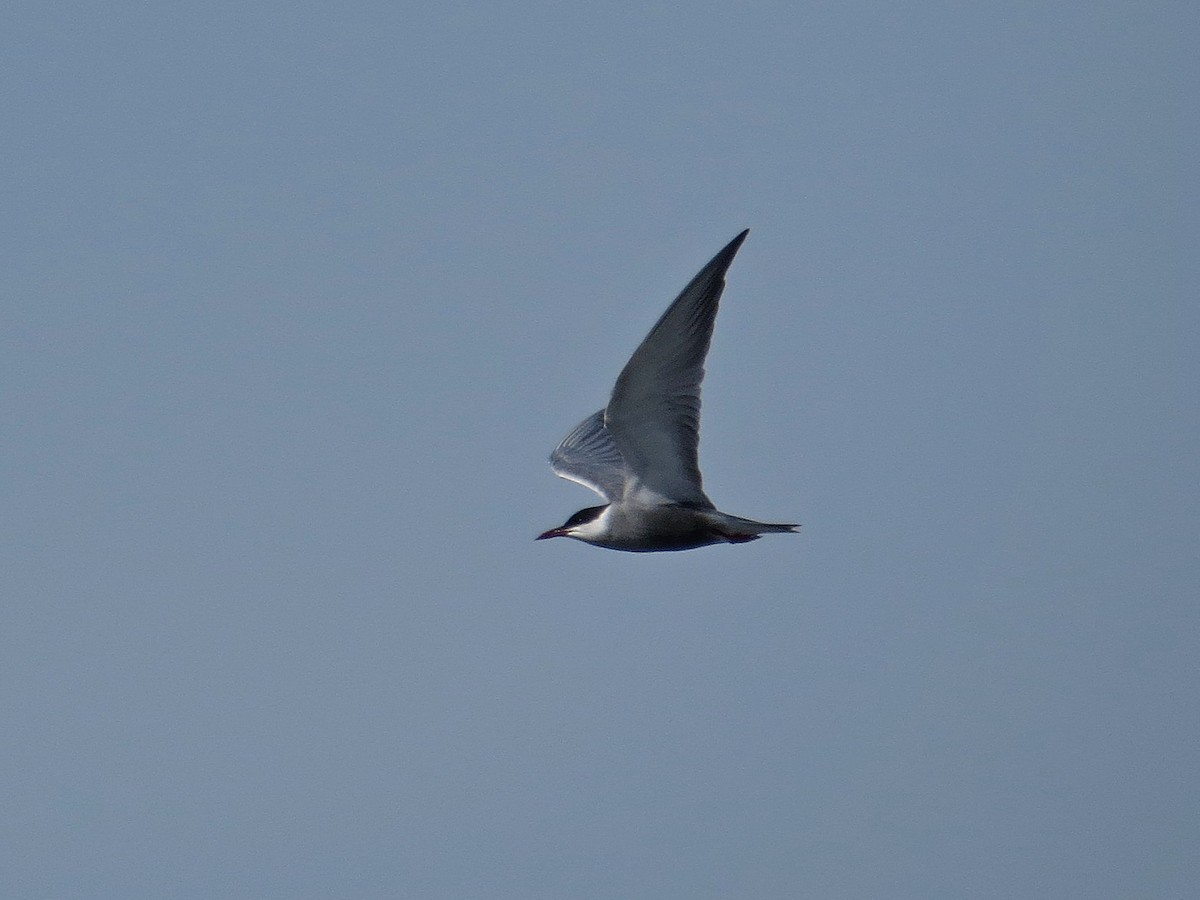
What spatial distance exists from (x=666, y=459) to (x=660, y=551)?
1159mm

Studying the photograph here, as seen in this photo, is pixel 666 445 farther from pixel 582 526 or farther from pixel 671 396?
pixel 582 526

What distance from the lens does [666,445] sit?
1457 cm

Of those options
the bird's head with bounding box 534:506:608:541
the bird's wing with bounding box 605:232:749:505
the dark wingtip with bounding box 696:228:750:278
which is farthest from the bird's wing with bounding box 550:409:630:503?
the dark wingtip with bounding box 696:228:750:278

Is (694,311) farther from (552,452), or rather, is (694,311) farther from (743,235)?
(552,452)

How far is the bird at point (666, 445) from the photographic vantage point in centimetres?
1338

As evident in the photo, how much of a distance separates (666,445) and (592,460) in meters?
3.31

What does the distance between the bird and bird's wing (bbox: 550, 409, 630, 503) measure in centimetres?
40

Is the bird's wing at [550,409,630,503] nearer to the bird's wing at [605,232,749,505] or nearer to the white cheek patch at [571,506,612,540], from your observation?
the white cheek patch at [571,506,612,540]

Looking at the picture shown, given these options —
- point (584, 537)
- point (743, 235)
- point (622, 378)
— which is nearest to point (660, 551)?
point (584, 537)

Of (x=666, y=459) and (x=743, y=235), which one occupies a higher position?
(x=743, y=235)

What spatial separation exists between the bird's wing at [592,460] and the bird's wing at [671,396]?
1.22 meters

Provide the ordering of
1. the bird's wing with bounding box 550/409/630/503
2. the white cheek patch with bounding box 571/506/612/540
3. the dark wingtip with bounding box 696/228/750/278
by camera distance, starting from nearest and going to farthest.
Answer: the dark wingtip with bounding box 696/228/750/278
the white cheek patch with bounding box 571/506/612/540
the bird's wing with bounding box 550/409/630/503

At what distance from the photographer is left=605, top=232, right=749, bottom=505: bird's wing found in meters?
13.2

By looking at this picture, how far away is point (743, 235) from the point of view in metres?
12.8
